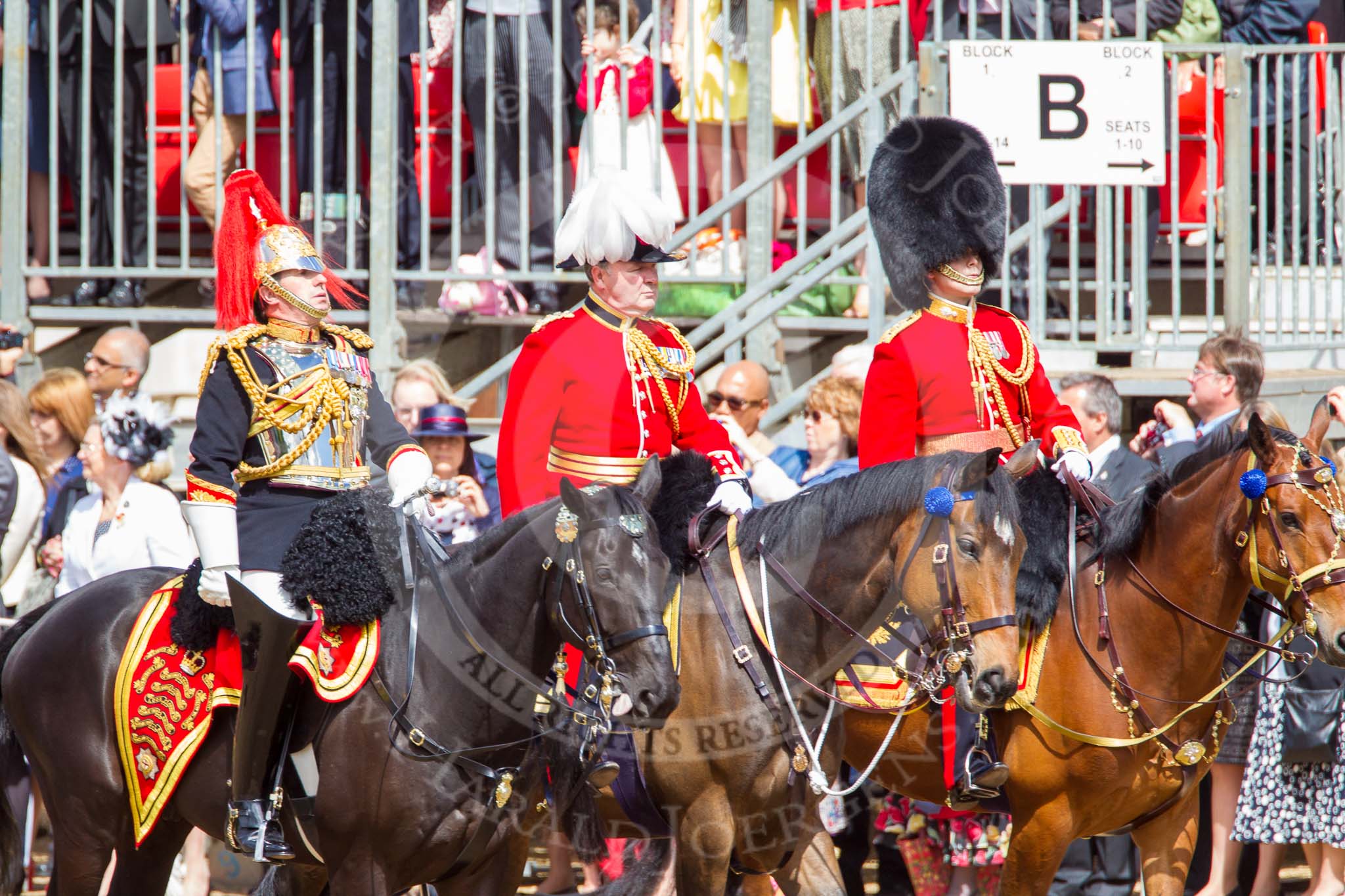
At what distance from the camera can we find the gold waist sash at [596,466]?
512 centimetres

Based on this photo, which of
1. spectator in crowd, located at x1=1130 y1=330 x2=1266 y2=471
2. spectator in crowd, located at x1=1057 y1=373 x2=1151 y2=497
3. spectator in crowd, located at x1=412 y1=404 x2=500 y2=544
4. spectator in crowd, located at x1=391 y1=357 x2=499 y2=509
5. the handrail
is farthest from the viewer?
the handrail

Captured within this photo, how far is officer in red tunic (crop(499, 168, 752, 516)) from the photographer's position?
5098 millimetres

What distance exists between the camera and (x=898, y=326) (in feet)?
18.3

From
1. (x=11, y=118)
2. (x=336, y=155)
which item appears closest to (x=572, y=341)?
(x=336, y=155)

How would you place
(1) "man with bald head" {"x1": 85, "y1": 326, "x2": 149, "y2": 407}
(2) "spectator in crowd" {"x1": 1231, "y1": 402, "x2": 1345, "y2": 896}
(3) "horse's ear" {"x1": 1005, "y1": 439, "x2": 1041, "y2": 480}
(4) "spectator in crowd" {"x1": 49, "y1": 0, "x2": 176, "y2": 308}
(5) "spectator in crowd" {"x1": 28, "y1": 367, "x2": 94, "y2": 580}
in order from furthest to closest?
(4) "spectator in crowd" {"x1": 49, "y1": 0, "x2": 176, "y2": 308} < (1) "man with bald head" {"x1": 85, "y1": 326, "x2": 149, "y2": 407} < (5) "spectator in crowd" {"x1": 28, "y1": 367, "x2": 94, "y2": 580} < (2) "spectator in crowd" {"x1": 1231, "y1": 402, "x2": 1345, "y2": 896} < (3) "horse's ear" {"x1": 1005, "y1": 439, "x2": 1041, "y2": 480}

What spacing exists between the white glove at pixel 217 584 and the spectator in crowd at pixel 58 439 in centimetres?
301

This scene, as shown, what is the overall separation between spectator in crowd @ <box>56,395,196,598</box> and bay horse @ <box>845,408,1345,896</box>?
10.8 ft

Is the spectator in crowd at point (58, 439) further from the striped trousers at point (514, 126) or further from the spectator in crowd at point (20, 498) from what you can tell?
the striped trousers at point (514, 126)

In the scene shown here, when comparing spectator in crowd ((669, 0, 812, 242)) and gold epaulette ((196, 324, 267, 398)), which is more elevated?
spectator in crowd ((669, 0, 812, 242))

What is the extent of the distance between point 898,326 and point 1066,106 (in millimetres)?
1725

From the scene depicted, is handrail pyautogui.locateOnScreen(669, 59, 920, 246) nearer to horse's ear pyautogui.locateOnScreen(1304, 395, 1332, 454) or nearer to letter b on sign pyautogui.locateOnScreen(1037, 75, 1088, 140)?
letter b on sign pyautogui.locateOnScreen(1037, 75, 1088, 140)

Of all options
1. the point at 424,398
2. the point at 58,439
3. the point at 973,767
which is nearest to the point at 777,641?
the point at 973,767

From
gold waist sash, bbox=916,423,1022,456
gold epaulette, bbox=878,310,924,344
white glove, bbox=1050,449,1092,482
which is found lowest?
white glove, bbox=1050,449,1092,482

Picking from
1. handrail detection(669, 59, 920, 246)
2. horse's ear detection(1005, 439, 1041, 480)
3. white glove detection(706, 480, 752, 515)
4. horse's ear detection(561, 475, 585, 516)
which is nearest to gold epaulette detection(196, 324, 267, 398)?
horse's ear detection(561, 475, 585, 516)
